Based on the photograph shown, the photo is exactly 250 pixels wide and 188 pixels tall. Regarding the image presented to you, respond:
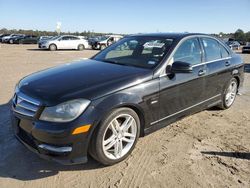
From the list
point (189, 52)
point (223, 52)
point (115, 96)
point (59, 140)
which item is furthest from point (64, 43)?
point (59, 140)

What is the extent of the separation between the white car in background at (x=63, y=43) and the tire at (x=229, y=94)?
21721 millimetres

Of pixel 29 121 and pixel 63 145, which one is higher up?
pixel 29 121

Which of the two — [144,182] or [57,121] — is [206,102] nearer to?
[144,182]

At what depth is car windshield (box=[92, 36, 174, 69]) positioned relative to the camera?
4066mm

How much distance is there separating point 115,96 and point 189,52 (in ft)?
6.14

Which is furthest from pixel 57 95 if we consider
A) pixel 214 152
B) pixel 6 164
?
pixel 214 152

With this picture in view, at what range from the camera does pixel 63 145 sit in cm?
295

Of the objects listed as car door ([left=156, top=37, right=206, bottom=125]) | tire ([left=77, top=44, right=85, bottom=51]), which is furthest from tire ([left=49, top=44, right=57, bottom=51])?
car door ([left=156, top=37, right=206, bottom=125])

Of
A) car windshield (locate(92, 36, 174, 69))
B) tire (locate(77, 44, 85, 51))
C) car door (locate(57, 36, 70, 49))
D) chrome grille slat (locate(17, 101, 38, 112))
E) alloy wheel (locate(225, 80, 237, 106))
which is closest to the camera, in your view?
chrome grille slat (locate(17, 101, 38, 112))

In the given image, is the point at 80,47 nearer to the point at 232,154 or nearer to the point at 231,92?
the point at 231,92

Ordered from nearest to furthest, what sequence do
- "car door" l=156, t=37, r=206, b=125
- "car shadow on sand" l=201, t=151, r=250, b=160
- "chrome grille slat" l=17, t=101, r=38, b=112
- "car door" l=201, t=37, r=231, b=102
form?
1. "chrome grille slat" l=17, t=101, r=38, b=112
2. "car shadow on sand" l=201, t=151, r=250, b=160
3. "car door" l=156, t=37, r=206, b=125
4. "car door" l=201, t=37, r=231, b=102

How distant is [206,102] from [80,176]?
9.08 feet

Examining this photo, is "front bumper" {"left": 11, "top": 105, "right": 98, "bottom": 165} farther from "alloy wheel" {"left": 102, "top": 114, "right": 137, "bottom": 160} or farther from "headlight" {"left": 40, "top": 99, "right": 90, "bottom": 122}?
"alloy wheel" {"left": 102, "top": 114, "right": 137, "bottom": 160}

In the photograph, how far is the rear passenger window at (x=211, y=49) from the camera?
4855 mm
